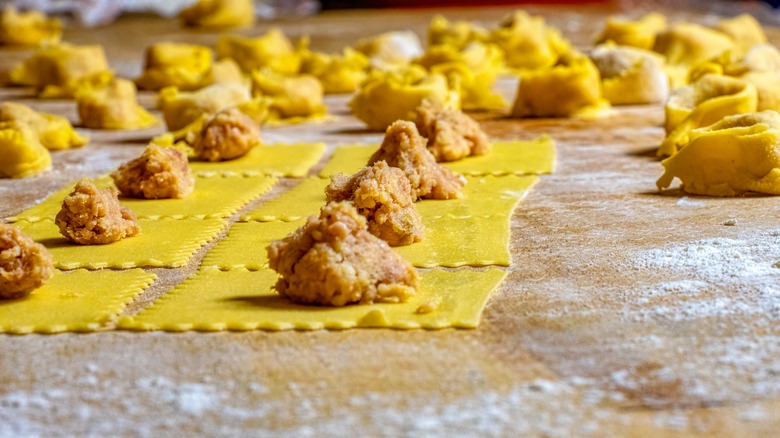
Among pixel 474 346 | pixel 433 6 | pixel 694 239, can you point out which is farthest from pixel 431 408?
pixel 433 6

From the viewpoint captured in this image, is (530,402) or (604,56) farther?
(604,56)

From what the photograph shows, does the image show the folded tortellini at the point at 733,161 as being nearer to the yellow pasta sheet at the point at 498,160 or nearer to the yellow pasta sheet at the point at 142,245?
the yellow pasta sheet at the point at 498,160

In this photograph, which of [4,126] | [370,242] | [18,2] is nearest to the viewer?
[370,242]

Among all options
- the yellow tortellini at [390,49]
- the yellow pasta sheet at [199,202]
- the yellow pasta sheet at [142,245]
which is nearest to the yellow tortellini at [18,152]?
the yellow pasta sheet at [199,202]

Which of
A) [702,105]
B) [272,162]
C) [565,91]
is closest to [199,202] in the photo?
[272,162]

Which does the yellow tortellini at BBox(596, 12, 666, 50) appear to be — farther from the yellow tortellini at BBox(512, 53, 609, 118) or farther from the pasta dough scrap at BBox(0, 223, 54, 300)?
the pasta dough scrap at BBox(0, 223, 54, 300)

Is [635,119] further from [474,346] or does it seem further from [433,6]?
[433,6]

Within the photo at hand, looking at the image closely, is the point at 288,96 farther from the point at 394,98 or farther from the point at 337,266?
the point at 337,266

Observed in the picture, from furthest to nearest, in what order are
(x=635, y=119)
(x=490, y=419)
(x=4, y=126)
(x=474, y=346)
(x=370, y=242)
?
(x=635, y=119) < (x=4, y=126) < (x=370, y=242) < (x=474, y=346) < (x=490, y=419)
